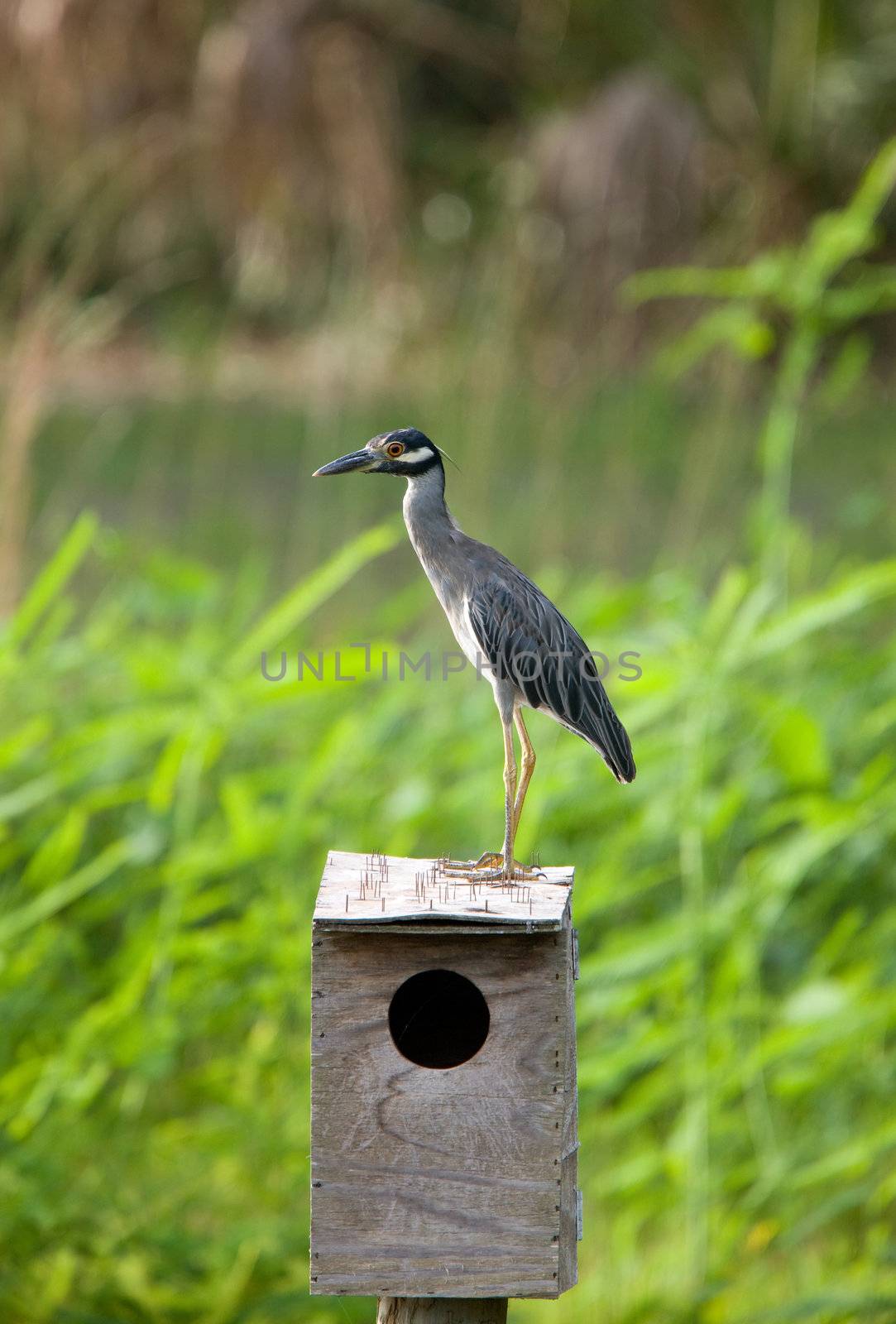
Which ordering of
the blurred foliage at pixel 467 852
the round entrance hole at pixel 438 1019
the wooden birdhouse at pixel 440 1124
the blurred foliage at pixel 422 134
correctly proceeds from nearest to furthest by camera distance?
the wooden birdhouse at pixel 440 1124 → the round entrance hole at pixel 438 1019 → the blurred foliage at pixel 467 852 → the blurred foliage at pixel 422 134

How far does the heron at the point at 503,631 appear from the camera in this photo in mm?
1231

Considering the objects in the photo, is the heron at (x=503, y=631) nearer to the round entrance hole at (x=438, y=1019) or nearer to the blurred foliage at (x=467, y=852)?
the round entrance hole at (x=438, y=1019)

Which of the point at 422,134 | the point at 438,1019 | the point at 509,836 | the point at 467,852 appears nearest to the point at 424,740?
the point at 467,852

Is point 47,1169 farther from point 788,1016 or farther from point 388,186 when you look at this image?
point 388,186

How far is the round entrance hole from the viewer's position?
1.57m

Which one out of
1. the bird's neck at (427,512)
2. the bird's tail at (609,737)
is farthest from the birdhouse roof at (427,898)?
the bird's neck at (427,512)

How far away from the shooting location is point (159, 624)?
4.35 metres

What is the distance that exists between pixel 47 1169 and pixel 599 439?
3686 mm

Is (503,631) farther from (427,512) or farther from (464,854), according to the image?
(464,854)

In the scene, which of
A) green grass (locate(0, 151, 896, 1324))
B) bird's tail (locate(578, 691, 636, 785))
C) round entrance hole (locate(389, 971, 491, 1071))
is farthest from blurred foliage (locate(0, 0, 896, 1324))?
bird's tail (locate(578, 691, 636, 785))

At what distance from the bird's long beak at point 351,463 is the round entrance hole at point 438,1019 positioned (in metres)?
0.61

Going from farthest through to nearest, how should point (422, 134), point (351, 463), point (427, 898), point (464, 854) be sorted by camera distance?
point (422, 134), point (464, 854), point (427, 898), point (351, 463)

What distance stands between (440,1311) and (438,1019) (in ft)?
0.99

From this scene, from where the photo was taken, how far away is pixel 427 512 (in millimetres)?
1252
